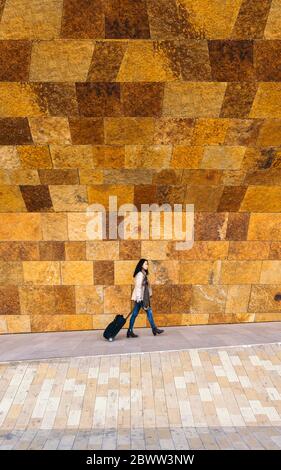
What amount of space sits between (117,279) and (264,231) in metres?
3.05

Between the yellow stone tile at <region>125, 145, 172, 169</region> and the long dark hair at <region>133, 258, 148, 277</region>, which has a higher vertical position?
the yellow stone tile at <region>125, 145, 172, 169</region>

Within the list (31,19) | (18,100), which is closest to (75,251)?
(18,100)

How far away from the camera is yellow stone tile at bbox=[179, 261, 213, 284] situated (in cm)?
652

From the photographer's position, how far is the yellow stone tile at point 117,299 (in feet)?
21.4

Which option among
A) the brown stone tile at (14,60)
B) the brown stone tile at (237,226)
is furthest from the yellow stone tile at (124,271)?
the brown stone tile at (14,60)

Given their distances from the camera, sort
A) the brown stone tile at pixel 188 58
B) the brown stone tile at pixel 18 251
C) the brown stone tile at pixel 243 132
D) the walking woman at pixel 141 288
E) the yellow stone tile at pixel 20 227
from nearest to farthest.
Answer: the brown stone tile at pixel 188 58
the brown stone tile at pixel 243 132
the walking woman at pixel 141 288
the yellow stone tile at pixel 20 227
the brown stone tile at pixel 18 251

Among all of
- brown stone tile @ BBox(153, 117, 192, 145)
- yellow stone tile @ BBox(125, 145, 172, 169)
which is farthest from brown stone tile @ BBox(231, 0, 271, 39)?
yellow stone tile @ BBox(125, 145, 172, 169)

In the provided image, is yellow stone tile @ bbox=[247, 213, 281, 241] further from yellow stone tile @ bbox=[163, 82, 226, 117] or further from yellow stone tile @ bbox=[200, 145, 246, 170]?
yellow stone tile @ bbox=[163, 82, 226, 117]

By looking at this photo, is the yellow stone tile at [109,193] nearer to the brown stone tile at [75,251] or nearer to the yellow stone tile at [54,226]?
the yellow stone tile at [54,226]

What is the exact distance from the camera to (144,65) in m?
4.23

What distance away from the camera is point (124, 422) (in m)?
4.00

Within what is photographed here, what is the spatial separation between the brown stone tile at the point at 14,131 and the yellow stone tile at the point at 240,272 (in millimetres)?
4278

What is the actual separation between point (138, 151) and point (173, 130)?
2.10 ft

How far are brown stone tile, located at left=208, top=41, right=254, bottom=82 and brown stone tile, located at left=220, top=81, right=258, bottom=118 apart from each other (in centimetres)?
10
